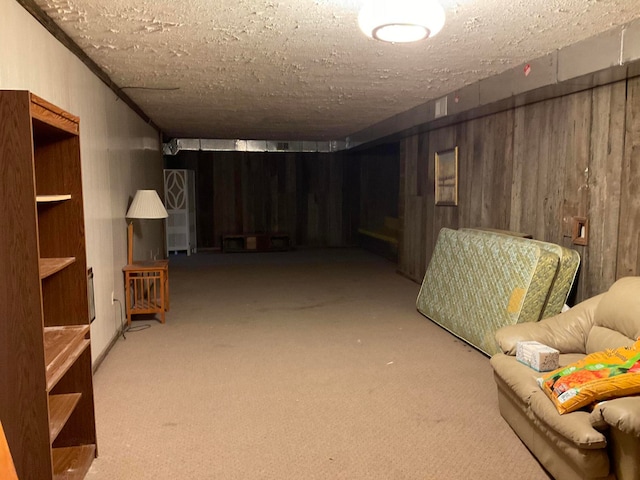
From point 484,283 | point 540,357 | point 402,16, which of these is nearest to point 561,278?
point 484,283

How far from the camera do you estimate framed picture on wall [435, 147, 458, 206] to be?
5371mm

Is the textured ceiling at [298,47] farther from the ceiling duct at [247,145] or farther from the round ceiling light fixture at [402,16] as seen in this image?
the ceiling duct at [247,145]

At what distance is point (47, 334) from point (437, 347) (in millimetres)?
2882

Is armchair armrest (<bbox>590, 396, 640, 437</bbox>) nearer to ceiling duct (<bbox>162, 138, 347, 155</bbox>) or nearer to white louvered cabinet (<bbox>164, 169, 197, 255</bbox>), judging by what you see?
ceiling duct (<bbox>162, 138, 347, 155</bbox>)

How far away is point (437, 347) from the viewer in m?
4.00

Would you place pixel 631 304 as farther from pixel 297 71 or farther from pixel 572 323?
pixel 297 71

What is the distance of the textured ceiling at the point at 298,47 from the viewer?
254cm

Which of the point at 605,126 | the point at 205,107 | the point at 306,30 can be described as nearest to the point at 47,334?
the point at 306,30

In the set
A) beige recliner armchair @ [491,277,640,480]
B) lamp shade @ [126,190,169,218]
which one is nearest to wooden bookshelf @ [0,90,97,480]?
beige recliner armchair @ [491,277,640,480]

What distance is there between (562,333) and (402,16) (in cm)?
199

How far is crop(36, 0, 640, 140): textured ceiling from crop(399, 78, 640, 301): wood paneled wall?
1.78 feet

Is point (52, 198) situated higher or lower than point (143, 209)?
higher

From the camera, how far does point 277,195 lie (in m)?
10.3

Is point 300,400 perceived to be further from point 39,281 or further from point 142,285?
point 142,285
